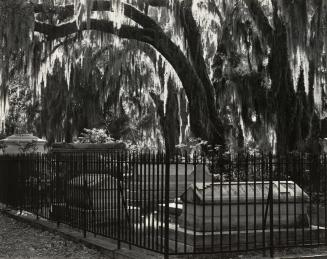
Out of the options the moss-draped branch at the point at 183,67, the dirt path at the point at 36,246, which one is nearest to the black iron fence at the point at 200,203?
the dirt path at the point at 36,246

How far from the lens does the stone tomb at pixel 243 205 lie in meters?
8.59

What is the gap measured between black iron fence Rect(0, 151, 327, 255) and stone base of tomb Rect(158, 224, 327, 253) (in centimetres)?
1

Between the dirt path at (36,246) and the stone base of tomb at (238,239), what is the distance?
1.32 m

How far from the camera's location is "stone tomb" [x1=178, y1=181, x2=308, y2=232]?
859cm

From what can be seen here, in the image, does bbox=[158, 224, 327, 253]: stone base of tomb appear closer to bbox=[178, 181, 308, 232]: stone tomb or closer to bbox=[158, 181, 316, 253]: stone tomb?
bbox=[158, 181, 316, 253]: stone tomb

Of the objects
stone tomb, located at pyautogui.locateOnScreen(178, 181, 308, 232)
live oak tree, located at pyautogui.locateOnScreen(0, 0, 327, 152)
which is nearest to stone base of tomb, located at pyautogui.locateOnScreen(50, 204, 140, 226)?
stone tomb, located at pyautogui.locateOnScreen(178, 181, 308, 232)

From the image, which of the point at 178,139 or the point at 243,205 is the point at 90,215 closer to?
the point at 243,205

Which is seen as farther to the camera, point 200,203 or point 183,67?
point 183,67

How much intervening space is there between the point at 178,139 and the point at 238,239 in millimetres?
19455

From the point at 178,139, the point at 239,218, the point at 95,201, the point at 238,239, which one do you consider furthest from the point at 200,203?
the point at 178,139

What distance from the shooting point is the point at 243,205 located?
9156 mm

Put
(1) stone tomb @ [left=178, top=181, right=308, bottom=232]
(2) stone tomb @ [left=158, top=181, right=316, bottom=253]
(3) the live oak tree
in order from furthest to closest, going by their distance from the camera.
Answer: (3) the live oak tree
(1) stone tomb @ [left=178, top=181, right=308, bottom=232]
(2) stone tomb @ [left=158, top=181, right=316, bottom=253]

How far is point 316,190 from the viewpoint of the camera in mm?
9641

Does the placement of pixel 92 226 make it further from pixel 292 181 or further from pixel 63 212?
pixel 292 181
